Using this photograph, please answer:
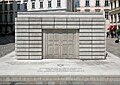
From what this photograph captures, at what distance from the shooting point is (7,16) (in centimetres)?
7356

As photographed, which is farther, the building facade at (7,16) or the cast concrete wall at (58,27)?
the building facade at (7,16)

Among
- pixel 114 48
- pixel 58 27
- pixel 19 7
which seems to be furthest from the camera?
pixel 19 7

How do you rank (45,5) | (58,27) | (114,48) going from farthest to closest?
(45,5), (114,48), (58,27)

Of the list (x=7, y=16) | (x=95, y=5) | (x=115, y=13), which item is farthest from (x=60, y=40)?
(x=7, y=16)

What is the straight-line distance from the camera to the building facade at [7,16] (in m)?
72.4

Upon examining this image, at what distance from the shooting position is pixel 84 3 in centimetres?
6556

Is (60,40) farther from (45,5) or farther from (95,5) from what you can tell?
(95,5)

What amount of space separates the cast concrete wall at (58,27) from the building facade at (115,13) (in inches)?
1634

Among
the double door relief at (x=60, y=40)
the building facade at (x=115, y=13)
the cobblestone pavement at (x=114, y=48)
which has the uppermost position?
the building facade at (x=115, y=13)

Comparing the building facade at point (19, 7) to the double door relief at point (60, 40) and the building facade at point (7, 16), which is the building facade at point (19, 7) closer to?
the building facade at point (7, 16)

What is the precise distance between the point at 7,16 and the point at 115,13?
30791mm

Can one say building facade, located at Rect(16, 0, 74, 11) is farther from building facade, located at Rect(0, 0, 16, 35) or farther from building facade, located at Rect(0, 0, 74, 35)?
building facade, located at Rect(0, 0, 16, 35)

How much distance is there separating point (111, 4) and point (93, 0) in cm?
518

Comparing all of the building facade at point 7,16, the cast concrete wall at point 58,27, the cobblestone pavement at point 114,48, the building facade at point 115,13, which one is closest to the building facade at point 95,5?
the building facade at point 115,13
